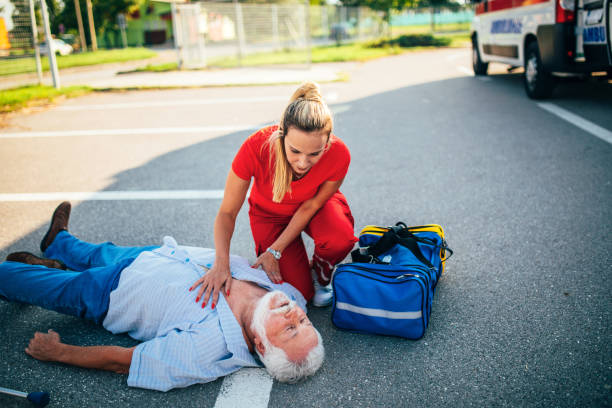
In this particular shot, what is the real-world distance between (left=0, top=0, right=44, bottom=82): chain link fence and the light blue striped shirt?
11.3 m

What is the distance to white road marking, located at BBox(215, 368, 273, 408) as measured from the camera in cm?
206

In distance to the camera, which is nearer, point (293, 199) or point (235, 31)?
point (293, 199)

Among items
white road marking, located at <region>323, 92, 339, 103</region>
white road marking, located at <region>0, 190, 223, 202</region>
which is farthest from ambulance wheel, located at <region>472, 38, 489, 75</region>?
white road marking, located at <region>0, 190, 223, 202</region>

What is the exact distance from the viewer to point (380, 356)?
7.66 feet

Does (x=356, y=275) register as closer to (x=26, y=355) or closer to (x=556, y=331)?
(x=556, y=331)

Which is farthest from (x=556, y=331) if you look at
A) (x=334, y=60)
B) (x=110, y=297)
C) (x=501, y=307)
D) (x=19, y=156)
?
(x=334, y=60)

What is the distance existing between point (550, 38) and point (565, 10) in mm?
397

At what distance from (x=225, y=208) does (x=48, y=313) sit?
133cm

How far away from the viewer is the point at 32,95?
9.69 meters

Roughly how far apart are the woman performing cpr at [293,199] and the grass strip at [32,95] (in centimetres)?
837

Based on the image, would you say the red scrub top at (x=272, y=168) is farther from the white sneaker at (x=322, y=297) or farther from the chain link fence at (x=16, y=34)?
the chain link fence at (x=16, y=34)

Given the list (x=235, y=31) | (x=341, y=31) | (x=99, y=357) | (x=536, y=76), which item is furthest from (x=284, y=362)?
(x=341, y=31)

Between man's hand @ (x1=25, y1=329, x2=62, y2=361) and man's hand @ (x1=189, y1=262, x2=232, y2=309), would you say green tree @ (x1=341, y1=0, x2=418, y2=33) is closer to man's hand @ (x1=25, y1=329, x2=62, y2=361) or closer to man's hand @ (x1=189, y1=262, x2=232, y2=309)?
man's hand @ (x1=189, y1=262, x2=232, y2=309)

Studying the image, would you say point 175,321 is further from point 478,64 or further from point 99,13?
point 99,13
